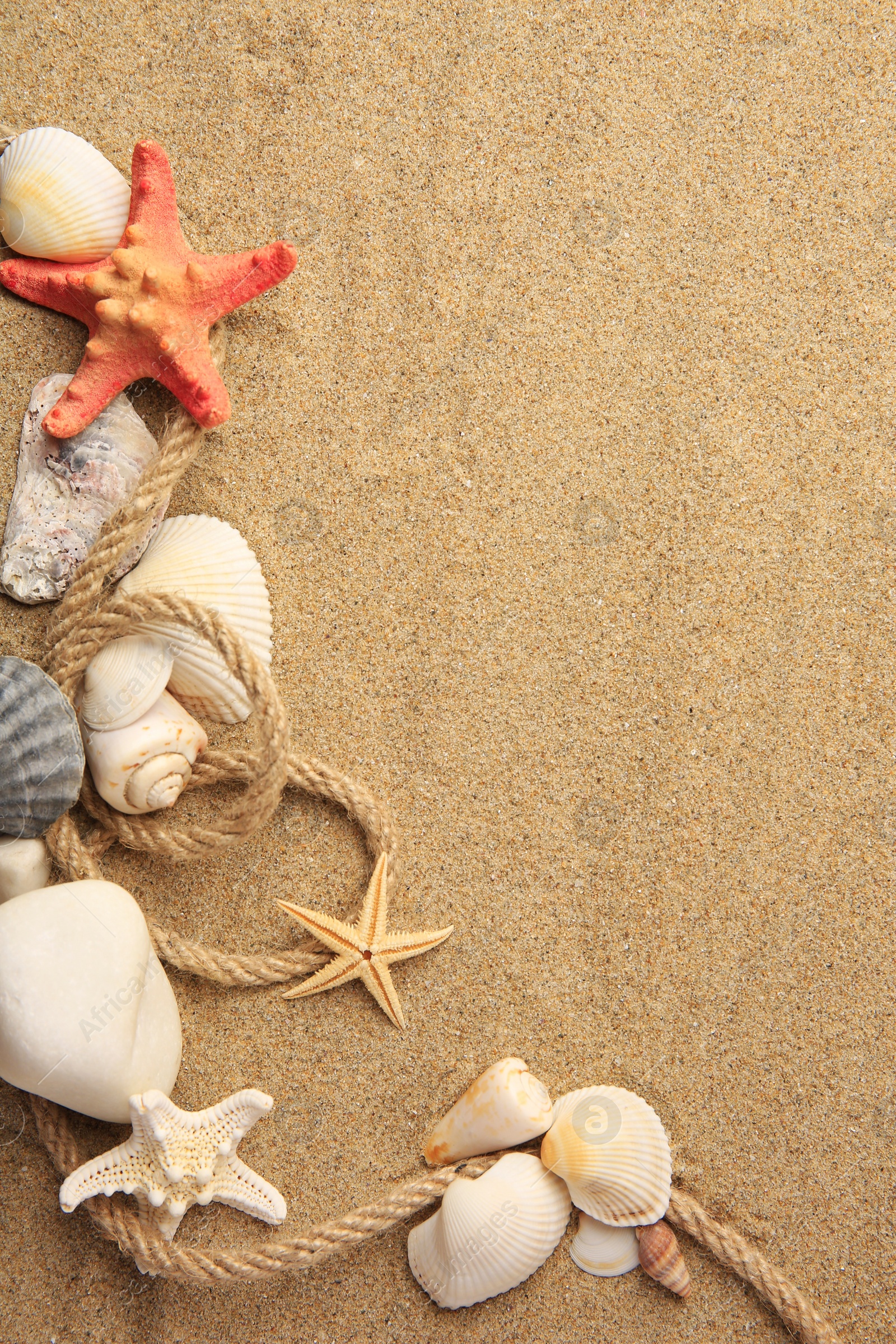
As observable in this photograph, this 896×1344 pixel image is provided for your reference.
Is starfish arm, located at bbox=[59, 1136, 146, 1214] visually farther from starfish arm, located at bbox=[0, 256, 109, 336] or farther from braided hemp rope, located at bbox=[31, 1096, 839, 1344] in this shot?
starfish arm, located at bbox=[0, 256, 109, 336]

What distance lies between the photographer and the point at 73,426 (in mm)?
1640

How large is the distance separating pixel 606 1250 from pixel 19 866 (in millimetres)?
1294

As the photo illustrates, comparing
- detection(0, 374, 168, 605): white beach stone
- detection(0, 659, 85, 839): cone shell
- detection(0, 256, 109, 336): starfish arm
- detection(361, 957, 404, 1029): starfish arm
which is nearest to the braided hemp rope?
detection(361, 957, 404, 1029): starfish arm

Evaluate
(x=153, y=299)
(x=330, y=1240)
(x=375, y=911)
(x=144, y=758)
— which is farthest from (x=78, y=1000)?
(x=153, y=299)

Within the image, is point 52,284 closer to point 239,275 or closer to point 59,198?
point 59,198

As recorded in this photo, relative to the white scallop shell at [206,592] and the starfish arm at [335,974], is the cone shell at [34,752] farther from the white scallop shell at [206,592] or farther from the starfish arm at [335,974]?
the starfish arm at [335,974]

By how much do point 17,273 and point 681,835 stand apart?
1.71 m

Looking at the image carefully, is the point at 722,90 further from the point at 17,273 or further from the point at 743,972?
the point at 743,972

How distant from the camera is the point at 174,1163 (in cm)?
149

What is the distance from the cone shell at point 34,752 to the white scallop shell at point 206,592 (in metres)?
0.22

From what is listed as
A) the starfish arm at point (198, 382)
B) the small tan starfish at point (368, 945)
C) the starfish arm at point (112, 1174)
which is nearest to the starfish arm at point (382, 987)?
the small tan starfish at point (368, 945)

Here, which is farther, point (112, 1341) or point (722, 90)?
point (722, 90)

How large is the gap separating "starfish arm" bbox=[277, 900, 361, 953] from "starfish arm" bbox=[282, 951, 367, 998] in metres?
0.02

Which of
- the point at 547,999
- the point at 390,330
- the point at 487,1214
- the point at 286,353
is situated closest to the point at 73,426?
the point at 286,353
